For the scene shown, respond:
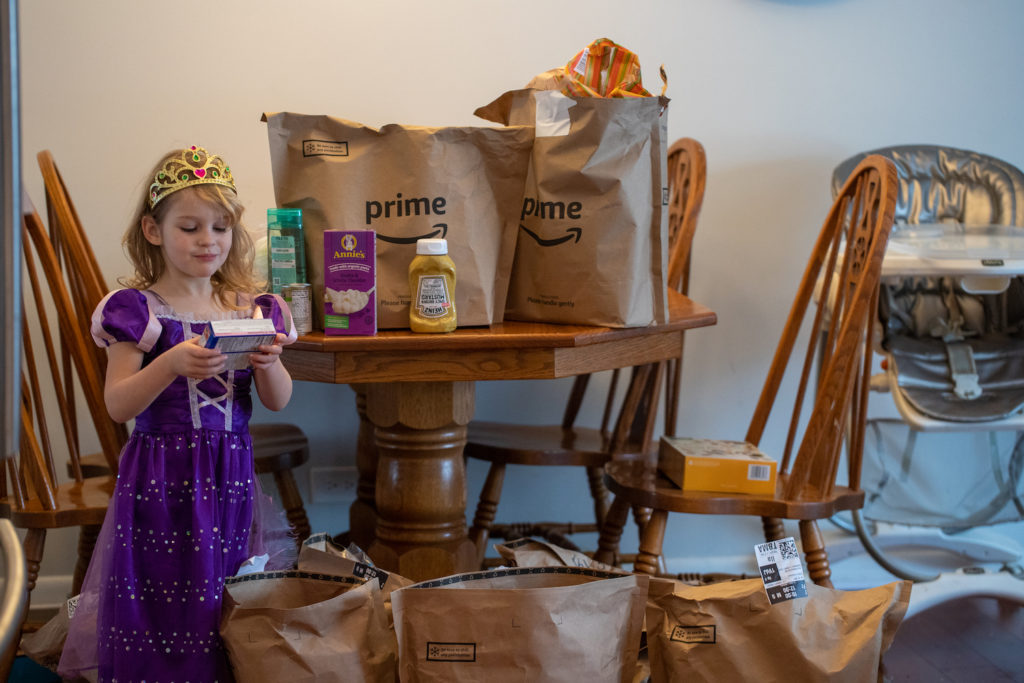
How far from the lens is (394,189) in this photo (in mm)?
1498

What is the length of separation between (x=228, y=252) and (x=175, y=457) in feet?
1.08

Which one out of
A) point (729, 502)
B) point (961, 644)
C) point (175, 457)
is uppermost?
point (175, 457)

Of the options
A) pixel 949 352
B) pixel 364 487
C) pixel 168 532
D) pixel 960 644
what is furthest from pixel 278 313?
pixel 960 644

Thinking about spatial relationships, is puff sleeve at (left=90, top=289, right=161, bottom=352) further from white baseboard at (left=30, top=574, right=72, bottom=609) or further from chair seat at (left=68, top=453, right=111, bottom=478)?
white baseboard at (left=30, top=574, right=72, bottom=609)

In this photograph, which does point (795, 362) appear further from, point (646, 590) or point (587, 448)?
point (646, 590)

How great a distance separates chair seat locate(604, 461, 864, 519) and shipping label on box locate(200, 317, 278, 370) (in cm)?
73

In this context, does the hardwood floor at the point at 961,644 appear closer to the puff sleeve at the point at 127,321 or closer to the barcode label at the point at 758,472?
the barcode label at the point at 758,472

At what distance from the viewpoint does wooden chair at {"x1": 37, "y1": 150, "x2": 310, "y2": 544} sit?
1577 mm

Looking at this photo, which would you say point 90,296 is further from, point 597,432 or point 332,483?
point 597,432

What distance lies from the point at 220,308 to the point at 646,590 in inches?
31.2

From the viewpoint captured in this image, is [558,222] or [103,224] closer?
[558,222]

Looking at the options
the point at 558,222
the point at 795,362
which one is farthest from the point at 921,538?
the point at 558,222

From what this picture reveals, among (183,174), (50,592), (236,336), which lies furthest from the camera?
(50,592)

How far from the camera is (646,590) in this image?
1.40 meters
